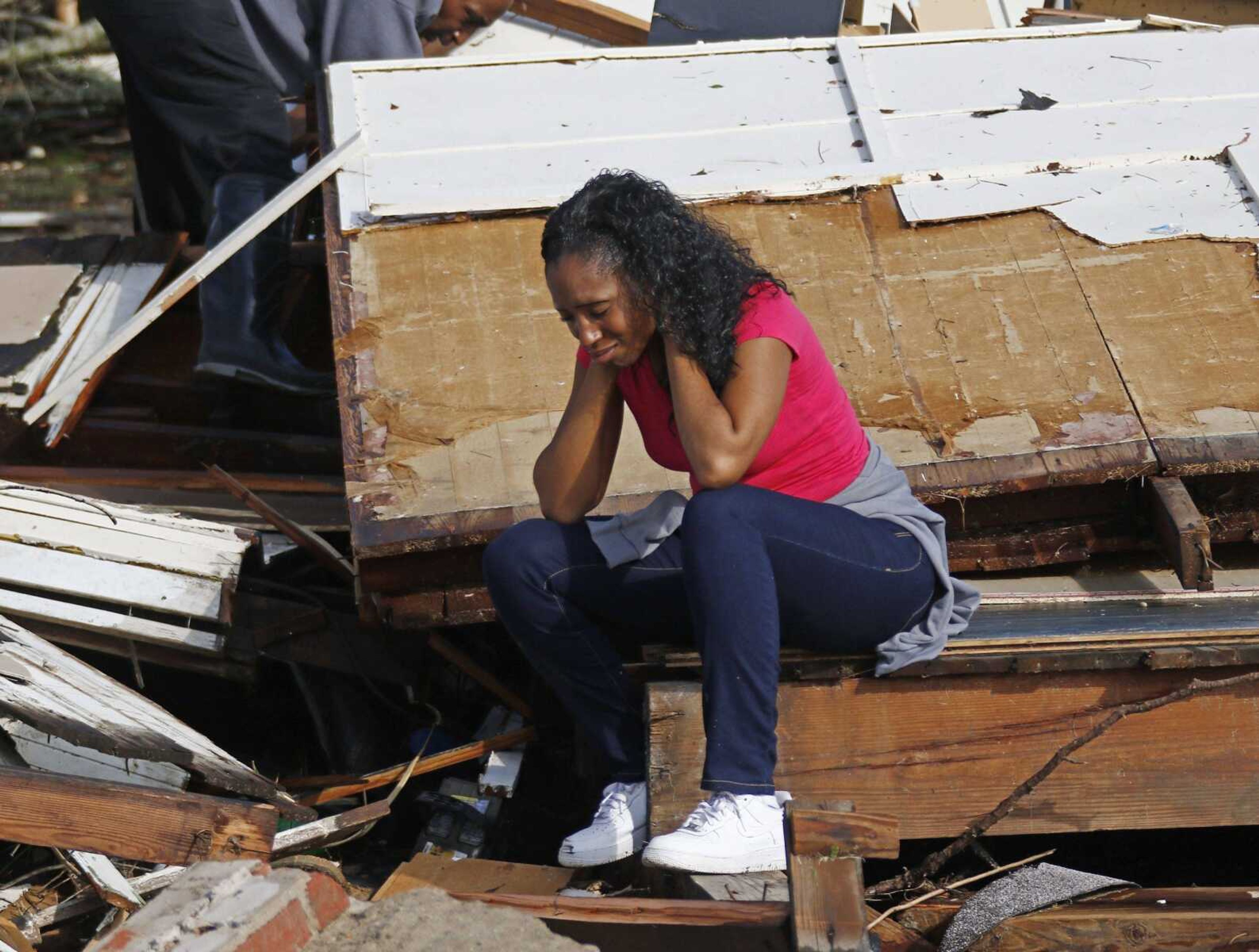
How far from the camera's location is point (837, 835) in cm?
208

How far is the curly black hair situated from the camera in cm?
273

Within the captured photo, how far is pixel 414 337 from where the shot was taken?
408 centimetres

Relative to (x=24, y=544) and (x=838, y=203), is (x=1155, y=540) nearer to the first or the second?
(x=838, y=203)

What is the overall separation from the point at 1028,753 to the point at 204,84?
4499 millimetres

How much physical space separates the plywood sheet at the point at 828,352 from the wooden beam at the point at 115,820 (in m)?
1.34

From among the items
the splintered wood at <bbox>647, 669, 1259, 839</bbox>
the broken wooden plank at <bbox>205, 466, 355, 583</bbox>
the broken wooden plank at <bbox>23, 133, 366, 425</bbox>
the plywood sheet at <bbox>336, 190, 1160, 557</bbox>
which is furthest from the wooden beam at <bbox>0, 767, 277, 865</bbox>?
the broken wooden plank at <bbox>23, 133, 366, 425</bbox>

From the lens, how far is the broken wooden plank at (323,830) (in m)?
3.37

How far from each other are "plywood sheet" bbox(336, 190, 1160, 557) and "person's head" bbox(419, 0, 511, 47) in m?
2.28

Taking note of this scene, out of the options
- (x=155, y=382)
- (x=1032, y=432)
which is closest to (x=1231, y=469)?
(x=1032, y=432)

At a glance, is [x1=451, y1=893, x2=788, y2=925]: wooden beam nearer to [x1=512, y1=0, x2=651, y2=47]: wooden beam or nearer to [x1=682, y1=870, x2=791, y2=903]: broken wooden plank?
[x1=682, y1=870, x2=791, y2=903]: broken wooden plank

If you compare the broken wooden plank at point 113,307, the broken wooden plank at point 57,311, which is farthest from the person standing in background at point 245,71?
the broken wooden plank at point 57,311

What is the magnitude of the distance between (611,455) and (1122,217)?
2148 millimetres

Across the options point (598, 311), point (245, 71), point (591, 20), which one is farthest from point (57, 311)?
point (598, 311)

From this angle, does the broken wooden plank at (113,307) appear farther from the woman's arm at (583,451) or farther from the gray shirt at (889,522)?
the gray shirt at (889,522)
